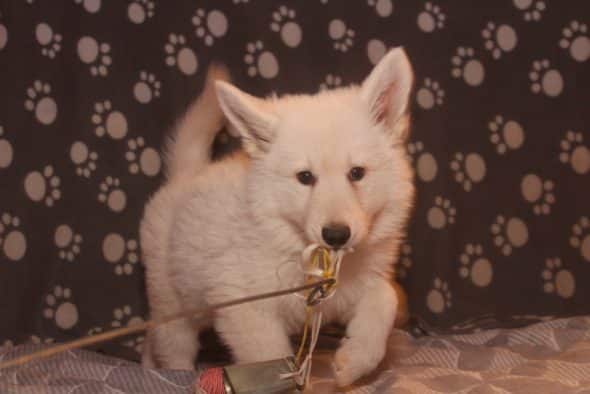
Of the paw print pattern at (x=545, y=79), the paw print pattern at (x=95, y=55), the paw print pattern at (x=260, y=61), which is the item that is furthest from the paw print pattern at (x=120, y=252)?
the paw print pattern at (x=545, y=79)

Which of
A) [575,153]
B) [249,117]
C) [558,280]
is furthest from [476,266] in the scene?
[249,117]

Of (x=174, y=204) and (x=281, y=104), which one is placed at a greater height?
(x=281, y=104)

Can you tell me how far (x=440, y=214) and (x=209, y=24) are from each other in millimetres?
1086

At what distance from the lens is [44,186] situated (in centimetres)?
227

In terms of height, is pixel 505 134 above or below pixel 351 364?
above

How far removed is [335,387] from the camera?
1.72 m

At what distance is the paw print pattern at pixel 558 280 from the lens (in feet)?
8.04

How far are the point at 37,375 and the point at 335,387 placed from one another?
0.82m

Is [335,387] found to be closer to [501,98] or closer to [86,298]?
[86,298]

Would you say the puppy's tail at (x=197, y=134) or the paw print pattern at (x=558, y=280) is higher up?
the puppy's tail at (x=197, y=134)

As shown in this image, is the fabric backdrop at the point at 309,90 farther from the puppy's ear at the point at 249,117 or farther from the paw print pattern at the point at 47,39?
the puppy's ear at the point at 249,117

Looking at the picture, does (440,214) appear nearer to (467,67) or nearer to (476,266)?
(476,266)

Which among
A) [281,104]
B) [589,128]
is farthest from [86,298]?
[589,128]

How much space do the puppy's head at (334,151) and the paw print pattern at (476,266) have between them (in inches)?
31.2
